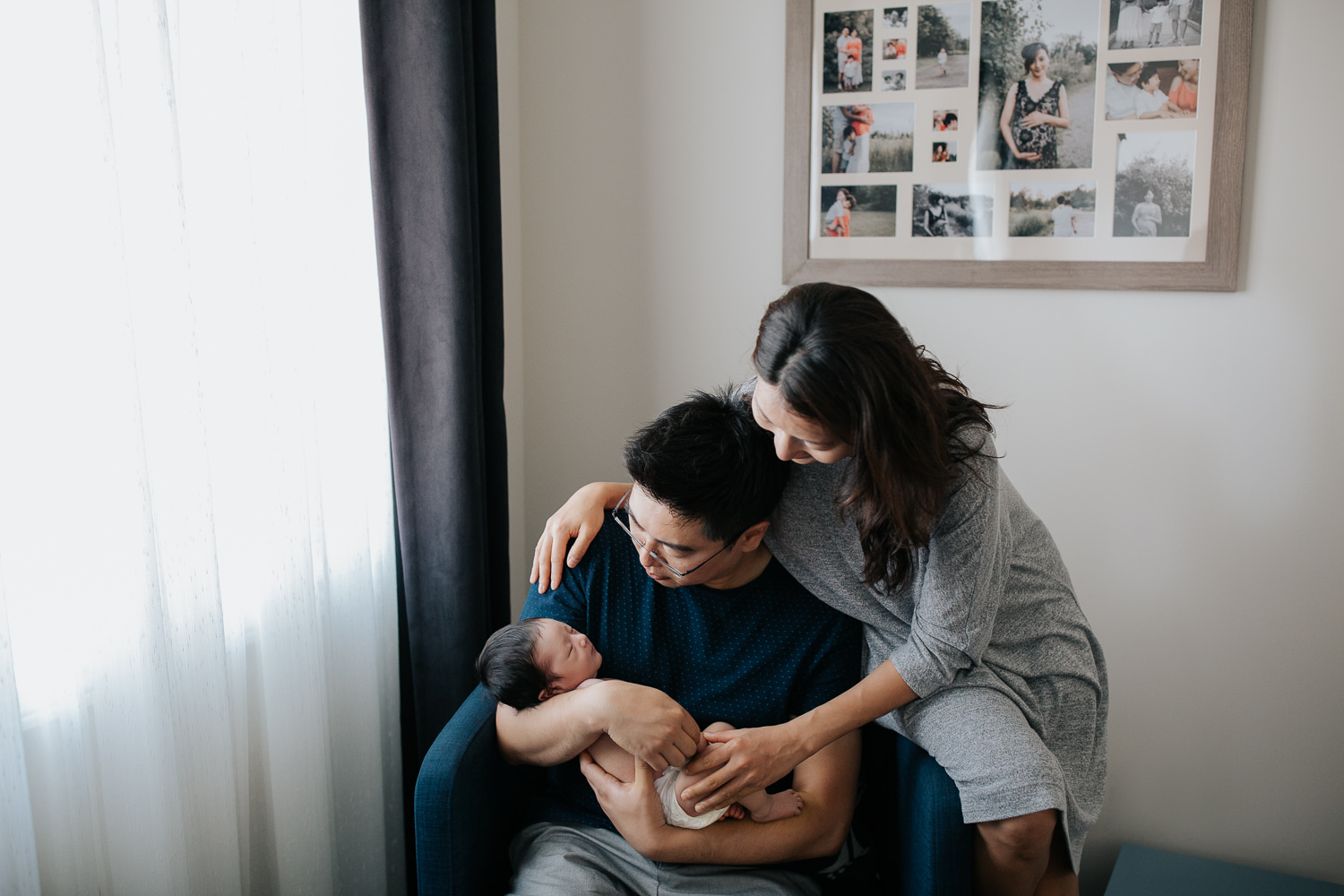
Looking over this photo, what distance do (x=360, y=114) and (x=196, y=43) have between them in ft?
1.27

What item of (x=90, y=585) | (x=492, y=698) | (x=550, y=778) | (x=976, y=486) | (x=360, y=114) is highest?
(x=360, y=114)

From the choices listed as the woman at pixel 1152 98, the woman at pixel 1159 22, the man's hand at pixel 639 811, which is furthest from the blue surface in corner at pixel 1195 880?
the woman at pixel 1159 22

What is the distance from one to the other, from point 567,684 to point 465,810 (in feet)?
0.81

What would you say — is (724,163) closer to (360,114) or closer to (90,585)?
(360,114)

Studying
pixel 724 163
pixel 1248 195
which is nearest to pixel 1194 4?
pixel 1248 195

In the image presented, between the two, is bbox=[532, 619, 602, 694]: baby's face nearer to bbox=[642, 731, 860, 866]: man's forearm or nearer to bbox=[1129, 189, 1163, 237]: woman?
bbox=[642, 731, 860, 866]: man's forearm

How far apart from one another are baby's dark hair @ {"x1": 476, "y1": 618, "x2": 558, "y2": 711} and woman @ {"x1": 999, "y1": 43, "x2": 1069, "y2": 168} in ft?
5.00

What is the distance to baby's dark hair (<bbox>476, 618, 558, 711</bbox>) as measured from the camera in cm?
143

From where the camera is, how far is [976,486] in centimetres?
131

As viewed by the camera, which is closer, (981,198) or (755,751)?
(755,751)

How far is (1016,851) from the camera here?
1.34 m

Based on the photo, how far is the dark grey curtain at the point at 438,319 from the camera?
5.58 feet

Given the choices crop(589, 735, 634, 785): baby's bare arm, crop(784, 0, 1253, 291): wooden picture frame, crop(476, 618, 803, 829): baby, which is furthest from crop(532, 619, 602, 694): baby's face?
crop(784, 0, 1253, 291): wooden picture frame

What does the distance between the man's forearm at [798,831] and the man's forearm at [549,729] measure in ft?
0.64
